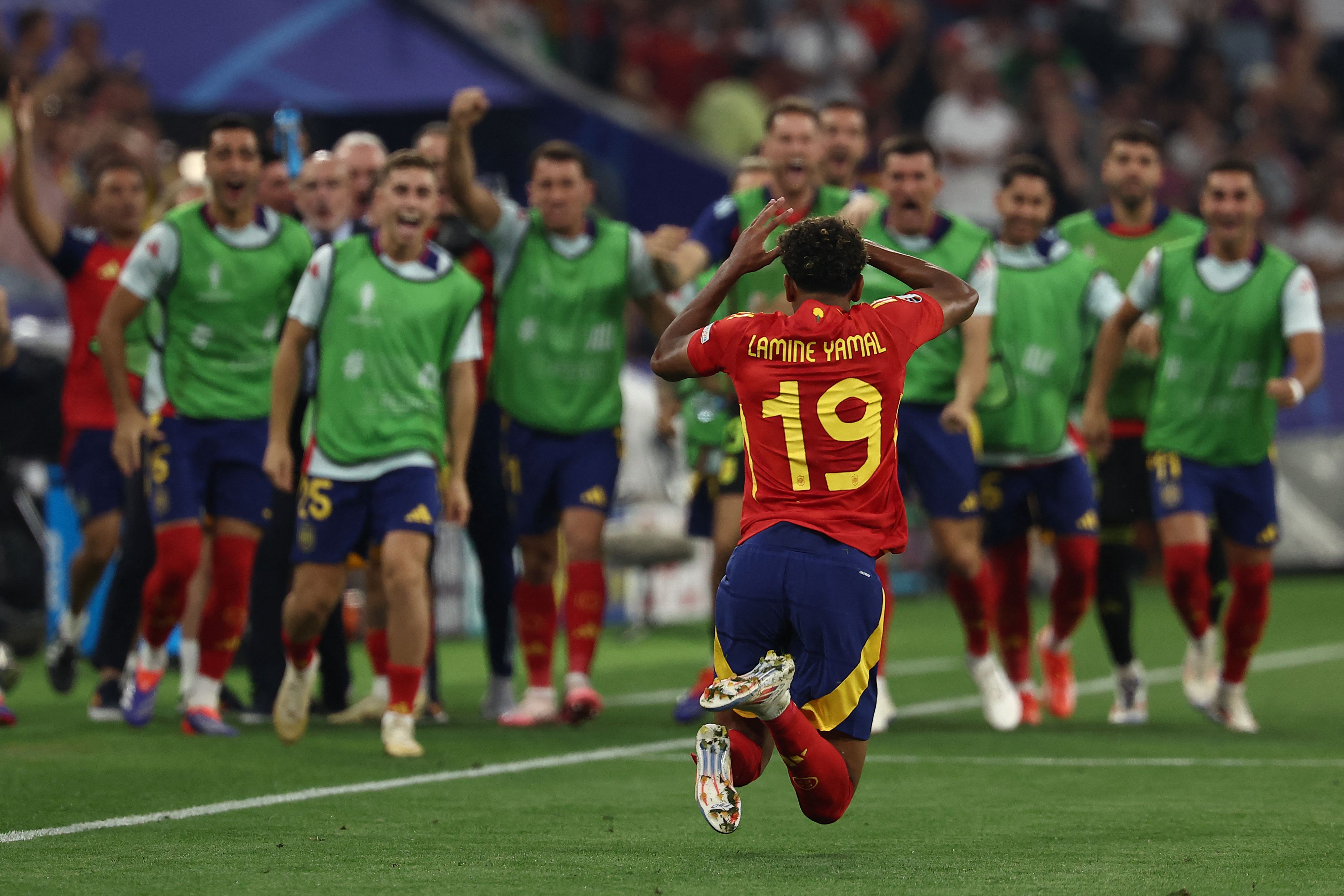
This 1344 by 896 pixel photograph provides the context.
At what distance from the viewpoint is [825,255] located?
5684 millimetres

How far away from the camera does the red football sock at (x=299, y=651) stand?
822cm

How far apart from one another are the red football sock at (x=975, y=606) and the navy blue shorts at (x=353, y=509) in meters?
2.71

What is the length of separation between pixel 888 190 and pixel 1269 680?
4.25 metres

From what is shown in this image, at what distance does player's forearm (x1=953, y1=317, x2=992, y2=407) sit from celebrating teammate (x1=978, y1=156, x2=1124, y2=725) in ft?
1.84

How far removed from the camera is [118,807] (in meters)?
6.53

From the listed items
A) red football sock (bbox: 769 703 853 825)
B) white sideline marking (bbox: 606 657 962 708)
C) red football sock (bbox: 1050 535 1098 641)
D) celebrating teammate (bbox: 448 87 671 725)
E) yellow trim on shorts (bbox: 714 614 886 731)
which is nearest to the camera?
red football sock (bbox: 769 703 853 825)

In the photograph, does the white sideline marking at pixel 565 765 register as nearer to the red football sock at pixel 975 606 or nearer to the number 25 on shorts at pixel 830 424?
the red football sock at pixel 975 606

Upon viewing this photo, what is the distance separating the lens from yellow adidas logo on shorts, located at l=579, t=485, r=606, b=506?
30.7ft

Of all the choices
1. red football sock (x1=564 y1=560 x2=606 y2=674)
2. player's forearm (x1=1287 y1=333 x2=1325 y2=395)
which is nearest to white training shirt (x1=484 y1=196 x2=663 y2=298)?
red football sock (x1=564 y1=560 x2=606 y2=674)

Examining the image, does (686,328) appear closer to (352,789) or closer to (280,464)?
(352,789)

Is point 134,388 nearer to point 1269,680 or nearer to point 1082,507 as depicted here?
point 1082,507

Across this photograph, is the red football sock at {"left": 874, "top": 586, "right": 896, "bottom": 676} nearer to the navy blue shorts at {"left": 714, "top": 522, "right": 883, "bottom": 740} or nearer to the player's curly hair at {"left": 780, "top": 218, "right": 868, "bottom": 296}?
the navy blue shorts at {"left": 714, "top": 522, "right": 883, "bottom": 740}

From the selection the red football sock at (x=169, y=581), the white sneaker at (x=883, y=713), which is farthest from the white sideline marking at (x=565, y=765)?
the red football sock at (x=169, y=581)

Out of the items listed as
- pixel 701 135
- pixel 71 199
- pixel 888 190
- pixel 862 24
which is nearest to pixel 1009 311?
pixel 888 190
